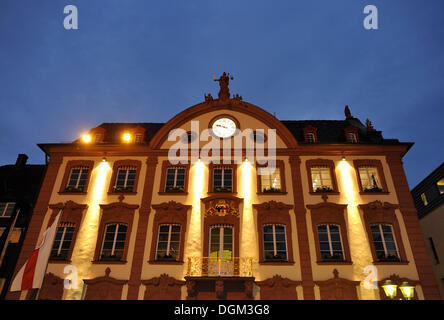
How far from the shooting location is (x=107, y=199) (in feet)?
60.7

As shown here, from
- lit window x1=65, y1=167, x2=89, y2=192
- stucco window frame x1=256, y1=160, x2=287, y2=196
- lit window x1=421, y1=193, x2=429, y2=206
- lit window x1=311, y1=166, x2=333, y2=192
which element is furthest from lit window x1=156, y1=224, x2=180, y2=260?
lit window x1=421, y1=193, x2=429, y2=206

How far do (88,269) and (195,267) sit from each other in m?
5.59

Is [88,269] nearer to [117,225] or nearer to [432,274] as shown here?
[117,225]

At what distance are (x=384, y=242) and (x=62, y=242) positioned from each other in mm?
17373

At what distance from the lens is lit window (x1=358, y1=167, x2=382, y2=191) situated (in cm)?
1851

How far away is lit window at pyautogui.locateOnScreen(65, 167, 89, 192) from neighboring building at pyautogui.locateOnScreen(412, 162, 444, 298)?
84.0 ft

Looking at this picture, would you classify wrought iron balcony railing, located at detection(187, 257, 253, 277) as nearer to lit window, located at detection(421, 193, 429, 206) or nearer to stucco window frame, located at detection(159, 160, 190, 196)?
stucco window frame, located at detection(159, 160, 190, 196)

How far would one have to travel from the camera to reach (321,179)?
19016 mm

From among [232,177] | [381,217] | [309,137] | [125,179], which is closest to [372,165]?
[381,217]

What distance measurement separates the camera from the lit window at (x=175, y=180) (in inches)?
735

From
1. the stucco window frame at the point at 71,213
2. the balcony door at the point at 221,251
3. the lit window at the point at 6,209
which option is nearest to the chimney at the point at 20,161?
the lit window at the point at 6,209

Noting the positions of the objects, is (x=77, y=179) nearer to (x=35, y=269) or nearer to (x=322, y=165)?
(x=35, y=269)

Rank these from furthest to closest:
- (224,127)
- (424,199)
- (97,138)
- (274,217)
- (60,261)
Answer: (424,199)
(97,138)
(224,127)
(274,217)
(60,261)
